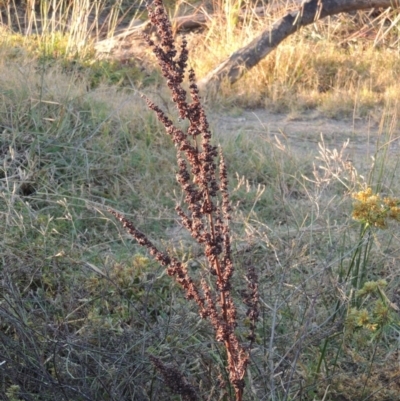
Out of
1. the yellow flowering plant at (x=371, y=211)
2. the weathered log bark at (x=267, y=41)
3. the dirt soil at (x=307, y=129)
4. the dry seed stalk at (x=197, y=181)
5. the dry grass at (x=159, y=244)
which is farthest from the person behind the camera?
the weathered log bark at (x=267, y=41)

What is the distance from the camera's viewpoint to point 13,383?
2.26 metres

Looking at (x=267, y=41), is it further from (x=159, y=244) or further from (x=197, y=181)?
(x=197, y=181)

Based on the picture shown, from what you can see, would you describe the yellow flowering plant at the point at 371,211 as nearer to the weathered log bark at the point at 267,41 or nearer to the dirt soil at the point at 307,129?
the dirt soil at the point at 307,129

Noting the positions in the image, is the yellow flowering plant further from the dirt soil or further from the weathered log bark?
the weathered log bark

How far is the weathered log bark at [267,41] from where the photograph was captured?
6.31 m

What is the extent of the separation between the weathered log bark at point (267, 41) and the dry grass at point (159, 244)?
0.51 ft

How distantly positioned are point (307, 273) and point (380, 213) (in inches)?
43.9

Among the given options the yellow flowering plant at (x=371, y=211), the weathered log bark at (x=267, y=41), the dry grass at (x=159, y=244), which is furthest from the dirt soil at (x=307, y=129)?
the yellow flowering plant at (x=371, y=211)

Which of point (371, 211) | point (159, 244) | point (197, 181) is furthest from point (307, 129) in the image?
point (197, 181)

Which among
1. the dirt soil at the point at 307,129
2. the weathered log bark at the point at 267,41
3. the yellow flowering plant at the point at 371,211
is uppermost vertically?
the yellow flowering plant at the point at 371,211

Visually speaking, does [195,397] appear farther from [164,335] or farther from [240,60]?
[240,60]

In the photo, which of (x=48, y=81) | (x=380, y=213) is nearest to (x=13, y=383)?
(x=380, y=213)

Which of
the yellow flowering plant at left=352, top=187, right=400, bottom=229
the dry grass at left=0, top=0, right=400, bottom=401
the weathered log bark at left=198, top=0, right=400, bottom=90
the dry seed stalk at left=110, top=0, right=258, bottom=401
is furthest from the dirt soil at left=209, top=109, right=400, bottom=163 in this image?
the dry seed stalk at left=110, top=0, right=258, bottom=401

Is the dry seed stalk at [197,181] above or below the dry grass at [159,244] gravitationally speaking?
above
